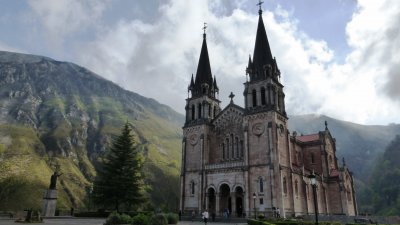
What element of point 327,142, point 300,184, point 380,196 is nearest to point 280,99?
point 300,184

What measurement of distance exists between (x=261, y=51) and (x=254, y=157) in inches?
653

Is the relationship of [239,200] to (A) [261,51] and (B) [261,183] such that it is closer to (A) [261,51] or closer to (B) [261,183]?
(B) [261,183]

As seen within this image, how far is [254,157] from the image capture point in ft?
147

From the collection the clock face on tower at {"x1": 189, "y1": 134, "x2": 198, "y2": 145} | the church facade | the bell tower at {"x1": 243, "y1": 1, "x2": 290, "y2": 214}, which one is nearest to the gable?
the church facade

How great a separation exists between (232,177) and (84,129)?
4741 inches

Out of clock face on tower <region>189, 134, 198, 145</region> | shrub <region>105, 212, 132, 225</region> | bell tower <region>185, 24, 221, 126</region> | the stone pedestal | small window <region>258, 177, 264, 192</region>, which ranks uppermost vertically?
bell tower <region>185, 24, 221, 126</region>

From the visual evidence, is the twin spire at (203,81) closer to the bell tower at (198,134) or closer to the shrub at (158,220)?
the bell tower at (198,134)

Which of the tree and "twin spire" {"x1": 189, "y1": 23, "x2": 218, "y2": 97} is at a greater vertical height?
"twin spire" {"x1": 189, "y1": 23, "x2": 218, "y2": 97}

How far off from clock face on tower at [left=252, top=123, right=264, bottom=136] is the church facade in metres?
0.10

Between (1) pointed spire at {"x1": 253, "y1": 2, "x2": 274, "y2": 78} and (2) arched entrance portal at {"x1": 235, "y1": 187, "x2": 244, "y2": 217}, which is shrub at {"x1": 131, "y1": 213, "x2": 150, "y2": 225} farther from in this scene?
(1) pointed spire at {"x1": 253, "y1": 2, "x2": 274, "y2": 78}

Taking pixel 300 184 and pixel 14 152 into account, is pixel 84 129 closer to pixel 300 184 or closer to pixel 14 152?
pixel 14 152

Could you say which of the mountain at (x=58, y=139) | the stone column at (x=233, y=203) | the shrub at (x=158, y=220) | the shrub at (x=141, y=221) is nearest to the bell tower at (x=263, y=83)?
the stone column at (x=233, y=203)

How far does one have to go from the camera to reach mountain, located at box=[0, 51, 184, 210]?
322 feet

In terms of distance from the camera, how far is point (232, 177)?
4562 cm
